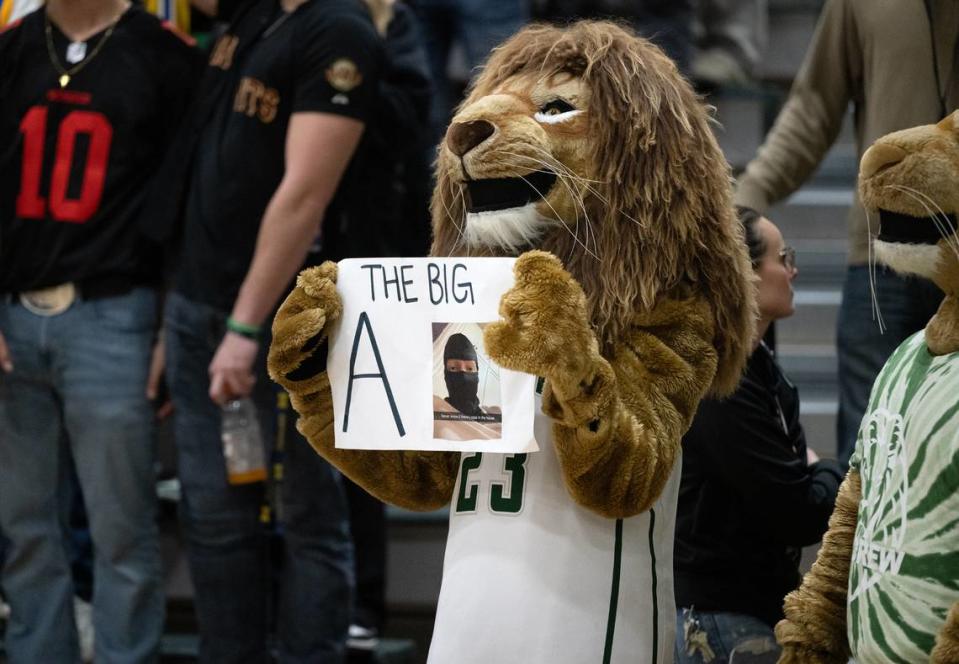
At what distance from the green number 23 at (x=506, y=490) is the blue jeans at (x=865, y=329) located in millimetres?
980

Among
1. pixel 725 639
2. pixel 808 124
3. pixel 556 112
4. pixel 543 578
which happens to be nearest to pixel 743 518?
pixel 725 639

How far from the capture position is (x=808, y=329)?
15.0 ft

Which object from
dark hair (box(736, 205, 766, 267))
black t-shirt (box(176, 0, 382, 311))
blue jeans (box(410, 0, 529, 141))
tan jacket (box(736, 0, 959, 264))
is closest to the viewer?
dark hair (box(736, 205, 766, 267))

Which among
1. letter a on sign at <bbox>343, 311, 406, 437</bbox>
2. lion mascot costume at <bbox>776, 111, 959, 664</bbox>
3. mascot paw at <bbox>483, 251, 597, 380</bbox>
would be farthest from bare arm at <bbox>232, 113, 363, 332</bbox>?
lion mascot costume at <bbox>776, 111, 959, 664</bbox>

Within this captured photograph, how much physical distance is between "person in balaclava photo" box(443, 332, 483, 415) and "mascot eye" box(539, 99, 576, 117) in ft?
1.19

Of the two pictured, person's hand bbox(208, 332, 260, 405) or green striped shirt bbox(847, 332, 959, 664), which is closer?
green striped shirt bbox(847, 332, 959, 664)

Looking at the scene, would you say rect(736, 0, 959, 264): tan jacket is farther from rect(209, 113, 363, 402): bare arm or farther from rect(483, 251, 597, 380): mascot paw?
rect(483, 251, 597, 380): mascot paw

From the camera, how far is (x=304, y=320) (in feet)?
6.64

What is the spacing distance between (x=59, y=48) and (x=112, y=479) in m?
1.04

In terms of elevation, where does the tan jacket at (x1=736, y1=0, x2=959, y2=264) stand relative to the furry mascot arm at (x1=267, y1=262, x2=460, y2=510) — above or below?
above

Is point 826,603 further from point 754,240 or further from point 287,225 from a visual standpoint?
point 287,225

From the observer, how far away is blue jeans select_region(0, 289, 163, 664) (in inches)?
130

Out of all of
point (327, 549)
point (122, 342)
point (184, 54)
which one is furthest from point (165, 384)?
point (184, 54)

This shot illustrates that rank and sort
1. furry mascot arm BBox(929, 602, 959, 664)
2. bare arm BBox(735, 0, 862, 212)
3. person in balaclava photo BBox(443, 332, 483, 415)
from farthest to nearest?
1. bare arm BBox(735, 0, 862, 212)
2. person in balaclava photo BBox(443, 332, 483, 415)
3. furry mascot arm BBox(929, 602, 959, 664)
